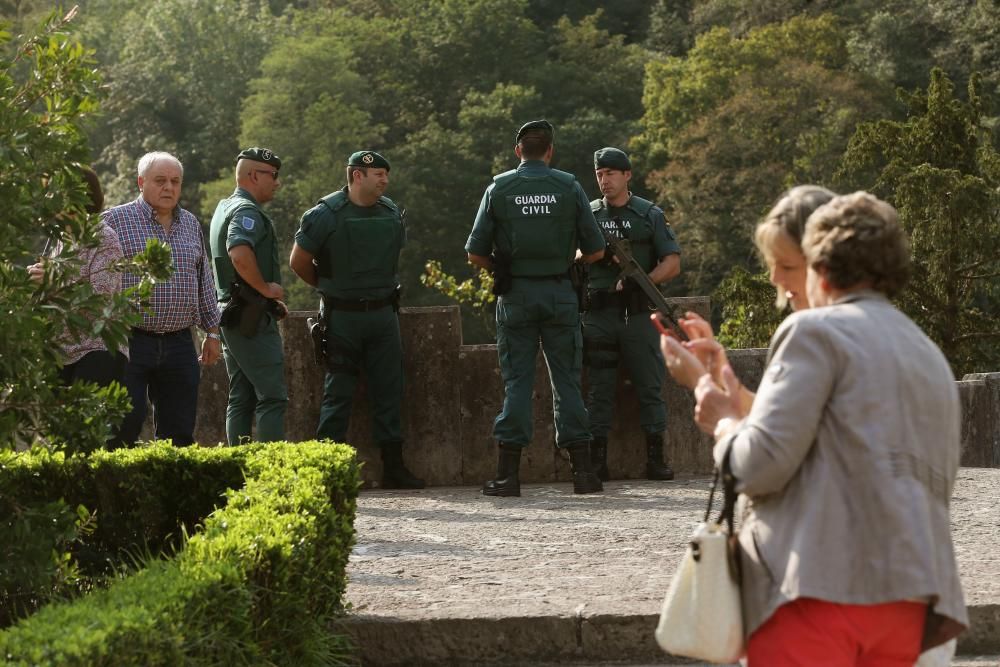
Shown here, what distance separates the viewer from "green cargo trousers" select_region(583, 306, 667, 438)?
418 inches

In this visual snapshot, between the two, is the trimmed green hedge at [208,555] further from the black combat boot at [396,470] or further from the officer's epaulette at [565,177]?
the black combat boot at [396,470]

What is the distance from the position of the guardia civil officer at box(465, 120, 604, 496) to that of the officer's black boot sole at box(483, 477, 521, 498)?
1cm

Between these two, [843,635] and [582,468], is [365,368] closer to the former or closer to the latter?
[582,468]

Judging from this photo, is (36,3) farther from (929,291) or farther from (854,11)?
(929,291)

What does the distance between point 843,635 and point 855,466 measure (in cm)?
34

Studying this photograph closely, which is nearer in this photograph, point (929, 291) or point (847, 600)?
point (847, 600)

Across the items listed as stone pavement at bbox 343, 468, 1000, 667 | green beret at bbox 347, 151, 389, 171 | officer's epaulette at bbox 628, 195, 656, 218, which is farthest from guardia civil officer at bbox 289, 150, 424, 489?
officer's epaulette at bbox 628, 195, 656, 218

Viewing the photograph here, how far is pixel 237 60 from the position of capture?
291 ft

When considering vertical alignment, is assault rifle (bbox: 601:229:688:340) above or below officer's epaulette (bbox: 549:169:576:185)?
below

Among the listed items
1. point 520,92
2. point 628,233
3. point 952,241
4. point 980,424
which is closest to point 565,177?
point 628,233

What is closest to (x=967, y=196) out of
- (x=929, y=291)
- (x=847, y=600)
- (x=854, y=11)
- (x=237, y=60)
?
(x=929, y=291)

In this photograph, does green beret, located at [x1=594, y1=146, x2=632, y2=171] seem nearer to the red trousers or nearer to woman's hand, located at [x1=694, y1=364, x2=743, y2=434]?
woman's hand, located at [x1=694, y1=364, x2=743, y2=434]

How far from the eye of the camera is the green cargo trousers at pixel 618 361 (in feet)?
34.8

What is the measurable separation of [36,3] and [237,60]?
26022 mm
